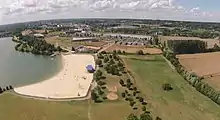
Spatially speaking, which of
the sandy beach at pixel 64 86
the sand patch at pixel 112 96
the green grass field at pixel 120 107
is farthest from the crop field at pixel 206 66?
the sandy beach at pixel 64 86

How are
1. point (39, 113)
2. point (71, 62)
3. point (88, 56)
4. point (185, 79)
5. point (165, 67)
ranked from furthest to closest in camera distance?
1. point (88, 56)
2. point (71, 62)
3. point (165, 67)
4. point (185, 79)
5. point (39, 113)

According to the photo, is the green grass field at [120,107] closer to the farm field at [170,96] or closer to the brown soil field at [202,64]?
the farm field at [170,96]

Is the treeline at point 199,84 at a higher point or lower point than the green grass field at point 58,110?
lower

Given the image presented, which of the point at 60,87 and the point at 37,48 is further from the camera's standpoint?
the point at 37,48

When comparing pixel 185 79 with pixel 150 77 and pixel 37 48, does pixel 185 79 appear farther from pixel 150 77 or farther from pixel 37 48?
pixel 37 48

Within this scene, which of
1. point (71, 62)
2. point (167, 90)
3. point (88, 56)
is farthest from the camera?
point (88, 56)

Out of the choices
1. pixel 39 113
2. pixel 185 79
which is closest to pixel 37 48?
pixel 185 79

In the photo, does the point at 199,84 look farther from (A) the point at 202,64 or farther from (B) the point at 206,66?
(A) the point at 202,64

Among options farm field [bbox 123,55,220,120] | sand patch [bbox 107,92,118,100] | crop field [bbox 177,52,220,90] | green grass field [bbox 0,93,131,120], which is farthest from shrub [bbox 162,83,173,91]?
green grass field [bbox 0,93,131,120]
